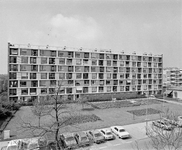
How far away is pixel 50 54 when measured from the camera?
32000mm

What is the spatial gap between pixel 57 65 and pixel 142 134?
23769 millimetres

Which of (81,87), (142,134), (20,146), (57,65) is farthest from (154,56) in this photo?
(20,146)

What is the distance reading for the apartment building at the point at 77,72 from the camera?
2973cm

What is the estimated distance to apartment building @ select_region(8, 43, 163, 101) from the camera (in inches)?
1171

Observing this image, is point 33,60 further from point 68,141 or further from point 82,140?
point 82,140

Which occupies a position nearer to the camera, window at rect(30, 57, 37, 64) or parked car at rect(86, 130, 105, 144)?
parked car at rect(86, 130, 105, 144)

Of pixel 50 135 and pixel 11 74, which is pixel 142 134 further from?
pixel 11 74

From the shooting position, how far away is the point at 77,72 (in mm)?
33844

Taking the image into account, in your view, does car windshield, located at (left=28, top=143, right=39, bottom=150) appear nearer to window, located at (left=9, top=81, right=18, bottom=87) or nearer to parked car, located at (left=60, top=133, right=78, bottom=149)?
parked car, located at (left=60, top=133, right=78, bottom=149)

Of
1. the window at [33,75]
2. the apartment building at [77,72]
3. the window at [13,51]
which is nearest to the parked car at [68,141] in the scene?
the apartment building at [77,72]

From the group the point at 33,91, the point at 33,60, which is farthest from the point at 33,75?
the point at 33,91

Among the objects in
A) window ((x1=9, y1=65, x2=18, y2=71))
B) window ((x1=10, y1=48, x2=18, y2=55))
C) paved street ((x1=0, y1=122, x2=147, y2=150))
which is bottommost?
paved street ((x1=0, y1=122, x2=147, y2=150))

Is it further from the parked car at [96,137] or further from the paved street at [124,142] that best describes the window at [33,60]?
the parked car at [96,137]

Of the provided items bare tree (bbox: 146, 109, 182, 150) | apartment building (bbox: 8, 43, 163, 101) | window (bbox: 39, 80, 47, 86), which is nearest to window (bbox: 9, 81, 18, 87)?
apartment building (bbox: 8, 43, 163, 101)
